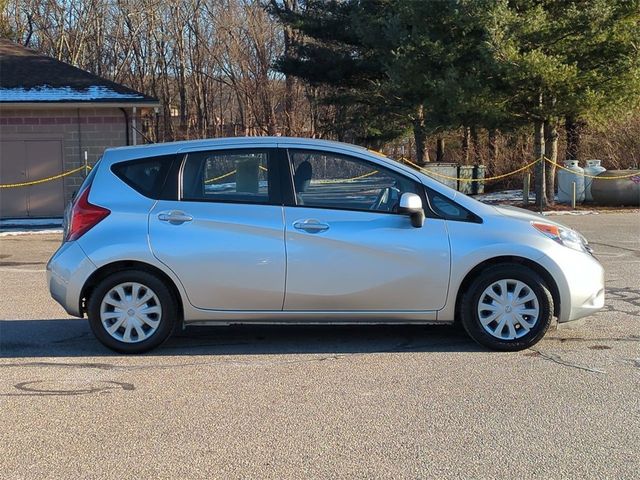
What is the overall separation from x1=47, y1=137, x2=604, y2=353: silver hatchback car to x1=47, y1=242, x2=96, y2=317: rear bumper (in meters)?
0.01

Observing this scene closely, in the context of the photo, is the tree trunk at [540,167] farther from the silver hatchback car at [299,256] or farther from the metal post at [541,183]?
the silver hatchback car at [299,256]

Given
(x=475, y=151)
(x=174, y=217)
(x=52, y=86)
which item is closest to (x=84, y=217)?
(x=174, y=217)

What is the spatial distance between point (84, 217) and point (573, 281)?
4042 millimetres

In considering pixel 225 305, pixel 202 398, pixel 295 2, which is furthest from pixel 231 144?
pixel 295 2

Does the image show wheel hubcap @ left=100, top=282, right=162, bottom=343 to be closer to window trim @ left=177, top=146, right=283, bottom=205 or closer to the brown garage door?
window trim @ left=177, top=146, right=283, bottom=205

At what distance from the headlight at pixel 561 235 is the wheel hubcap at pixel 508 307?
19.0 inches

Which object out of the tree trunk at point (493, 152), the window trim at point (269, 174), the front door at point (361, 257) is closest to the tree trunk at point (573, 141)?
the tree trunk at point (493, 152)

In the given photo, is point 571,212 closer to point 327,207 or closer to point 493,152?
point 493,152

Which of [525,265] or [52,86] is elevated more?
[52,86]

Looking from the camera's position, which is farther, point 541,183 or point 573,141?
point 573,141

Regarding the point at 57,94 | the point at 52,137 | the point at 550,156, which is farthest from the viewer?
the point at 550,156

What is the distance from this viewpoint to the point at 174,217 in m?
5.84

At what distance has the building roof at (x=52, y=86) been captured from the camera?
1730 centimetres

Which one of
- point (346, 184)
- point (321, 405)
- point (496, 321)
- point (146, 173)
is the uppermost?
point (146, 173)
